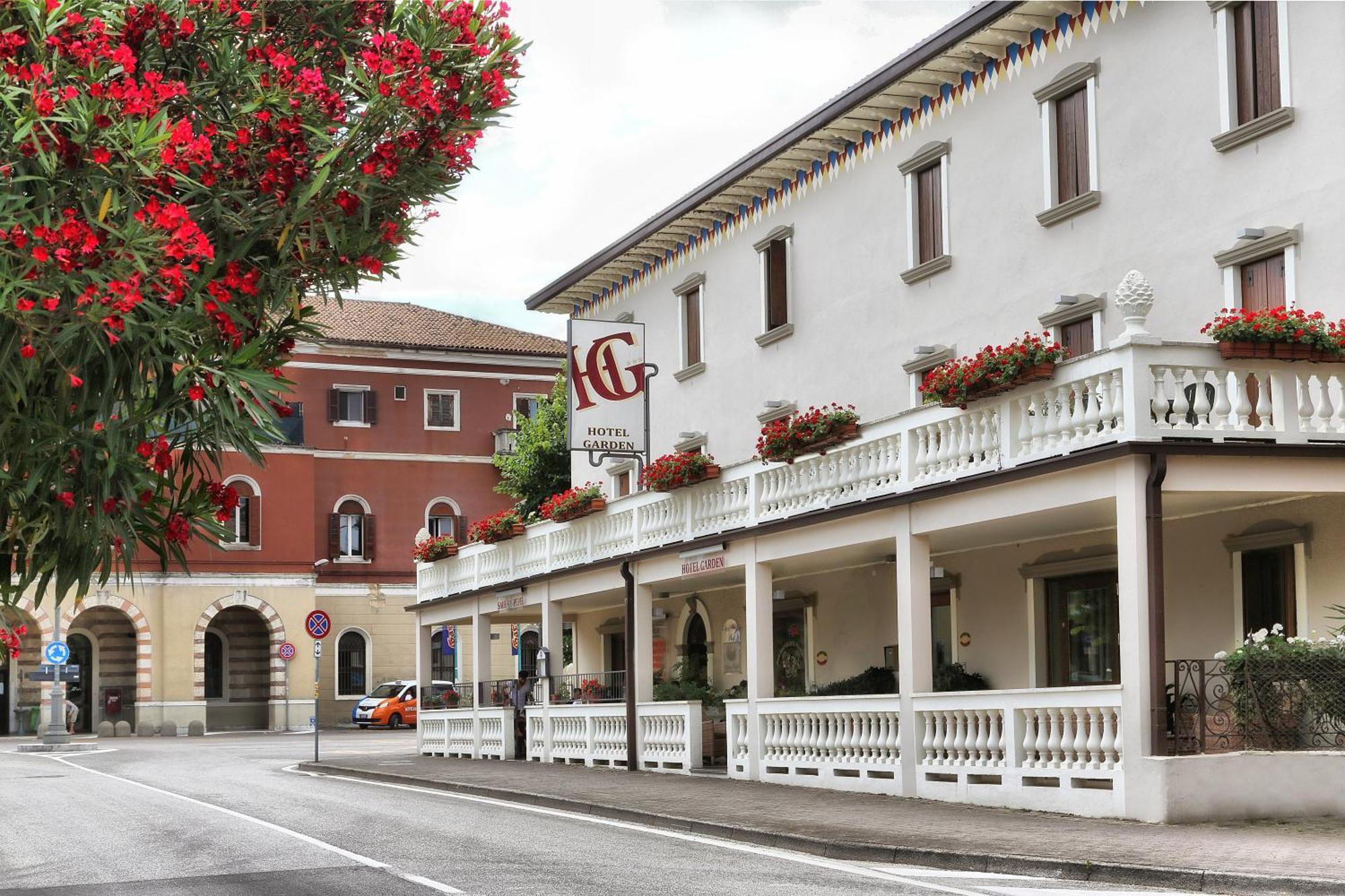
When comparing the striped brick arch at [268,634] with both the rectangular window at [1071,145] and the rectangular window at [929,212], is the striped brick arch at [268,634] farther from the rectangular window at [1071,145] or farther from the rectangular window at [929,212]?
the rectangular window at [1071,145]

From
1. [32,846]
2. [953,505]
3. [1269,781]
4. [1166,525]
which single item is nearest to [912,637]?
[953,505]

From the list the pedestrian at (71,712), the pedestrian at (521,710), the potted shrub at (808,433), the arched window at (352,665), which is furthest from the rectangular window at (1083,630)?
the arched window at (352,665)

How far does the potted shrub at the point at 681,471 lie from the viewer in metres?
23.8

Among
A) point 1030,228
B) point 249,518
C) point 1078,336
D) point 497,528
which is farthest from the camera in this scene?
point 249,518

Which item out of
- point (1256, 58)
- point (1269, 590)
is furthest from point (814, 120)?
point (1269, 590)

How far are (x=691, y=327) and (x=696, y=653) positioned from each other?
6009 mm

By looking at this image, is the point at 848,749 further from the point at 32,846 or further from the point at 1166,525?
the point at 32,846

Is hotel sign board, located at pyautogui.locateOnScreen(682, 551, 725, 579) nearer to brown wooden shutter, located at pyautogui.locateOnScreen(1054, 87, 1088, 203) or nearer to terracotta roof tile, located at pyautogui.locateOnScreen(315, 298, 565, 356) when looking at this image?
brown wooden shutter, located at pyautogui.locateOnScreen(1054, 87, 1088, 203)

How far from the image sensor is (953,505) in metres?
18.4

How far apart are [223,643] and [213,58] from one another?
50.5m

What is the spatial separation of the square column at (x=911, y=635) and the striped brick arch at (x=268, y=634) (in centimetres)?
3962

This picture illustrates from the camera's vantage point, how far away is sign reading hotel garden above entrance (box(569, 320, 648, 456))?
2795 cm

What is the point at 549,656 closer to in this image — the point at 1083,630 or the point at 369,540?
the point at 1083,630

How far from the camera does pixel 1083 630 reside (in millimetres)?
20672
